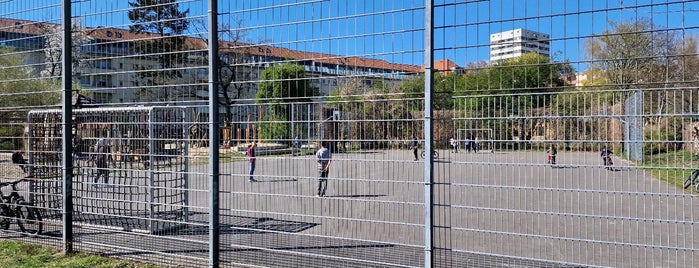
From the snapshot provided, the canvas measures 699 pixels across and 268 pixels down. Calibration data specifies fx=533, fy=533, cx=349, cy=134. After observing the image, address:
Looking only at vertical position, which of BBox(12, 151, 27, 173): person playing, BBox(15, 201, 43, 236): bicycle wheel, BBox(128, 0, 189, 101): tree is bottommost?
BBox(15, 201, 43, 236): bicycle wheel

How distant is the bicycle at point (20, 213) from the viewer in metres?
7.70

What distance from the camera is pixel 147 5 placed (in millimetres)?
6488

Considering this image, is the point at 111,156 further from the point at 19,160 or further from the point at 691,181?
the point at 691,181

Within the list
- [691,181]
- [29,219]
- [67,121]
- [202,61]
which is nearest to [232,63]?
[202,61]

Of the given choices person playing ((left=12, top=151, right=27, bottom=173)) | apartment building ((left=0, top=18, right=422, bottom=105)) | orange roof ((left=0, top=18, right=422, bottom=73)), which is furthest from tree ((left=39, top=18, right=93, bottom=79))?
person playing ((left=12, top=151, right=27, bottom=173))

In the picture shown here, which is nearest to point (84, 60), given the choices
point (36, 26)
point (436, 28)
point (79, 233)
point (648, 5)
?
point (36, 26)

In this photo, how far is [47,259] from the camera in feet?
21.5

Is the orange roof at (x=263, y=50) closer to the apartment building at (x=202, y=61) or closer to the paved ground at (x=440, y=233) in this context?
the apartment building at (x=202, y=61)

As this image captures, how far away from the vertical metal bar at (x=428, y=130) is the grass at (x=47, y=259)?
11.1 feet

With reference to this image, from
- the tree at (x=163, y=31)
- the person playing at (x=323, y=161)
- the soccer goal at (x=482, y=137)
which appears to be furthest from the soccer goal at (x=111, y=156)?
the soccer goal at (x=482, y=137)

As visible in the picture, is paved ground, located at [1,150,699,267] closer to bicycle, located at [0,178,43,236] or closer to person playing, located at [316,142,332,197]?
person playing, located at [316,142,332,197]

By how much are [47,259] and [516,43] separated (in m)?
5.97

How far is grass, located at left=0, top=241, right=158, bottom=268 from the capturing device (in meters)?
6.25

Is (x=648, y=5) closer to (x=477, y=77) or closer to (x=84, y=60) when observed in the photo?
(x=477, y=77)
